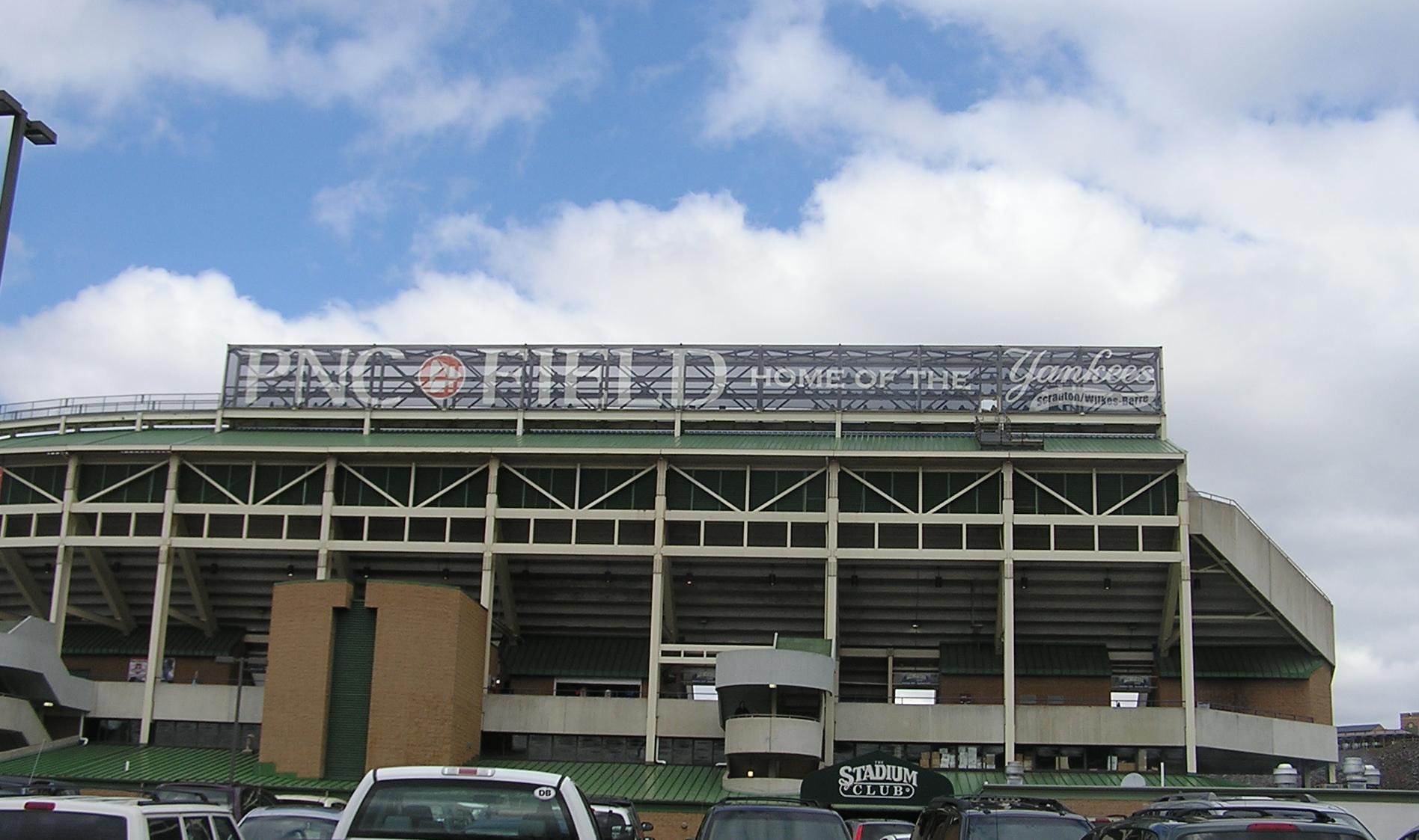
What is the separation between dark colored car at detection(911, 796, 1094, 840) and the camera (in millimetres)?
18422

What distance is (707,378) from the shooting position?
197 ft

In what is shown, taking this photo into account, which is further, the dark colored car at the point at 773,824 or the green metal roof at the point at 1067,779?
the green metal roof at the point at 1067,779

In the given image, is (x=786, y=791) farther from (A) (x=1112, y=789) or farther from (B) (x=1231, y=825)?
(B) (x=1231, y=825)

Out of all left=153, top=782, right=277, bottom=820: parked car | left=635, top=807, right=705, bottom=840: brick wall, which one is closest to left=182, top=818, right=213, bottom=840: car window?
left=153, top=782, right=277, bottom=820: parked car

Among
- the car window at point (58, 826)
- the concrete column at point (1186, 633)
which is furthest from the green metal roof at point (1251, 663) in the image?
the car window at point (58, 826)

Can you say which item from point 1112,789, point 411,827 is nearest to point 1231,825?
point 411,827

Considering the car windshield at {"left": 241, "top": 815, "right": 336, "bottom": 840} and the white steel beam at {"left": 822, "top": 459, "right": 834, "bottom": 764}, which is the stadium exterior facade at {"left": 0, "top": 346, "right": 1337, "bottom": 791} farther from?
the car windshield at {"left": 241, "top": 815, "right": 336, "bottom": 840}

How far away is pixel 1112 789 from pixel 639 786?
14.6 m

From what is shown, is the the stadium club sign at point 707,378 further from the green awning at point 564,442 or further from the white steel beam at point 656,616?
the white steel beam at point 656,616

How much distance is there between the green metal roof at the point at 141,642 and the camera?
62.2 metres

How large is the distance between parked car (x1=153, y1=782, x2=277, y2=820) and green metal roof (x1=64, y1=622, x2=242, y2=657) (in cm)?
3194

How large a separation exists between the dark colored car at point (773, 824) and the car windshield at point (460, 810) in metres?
6.51

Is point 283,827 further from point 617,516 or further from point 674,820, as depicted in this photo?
point 617,516

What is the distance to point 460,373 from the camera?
60.8 m
